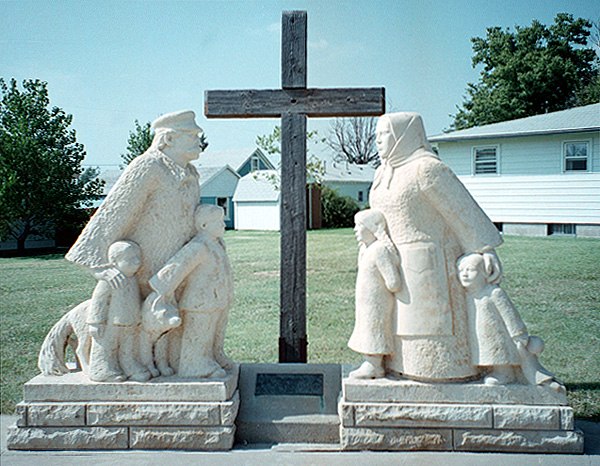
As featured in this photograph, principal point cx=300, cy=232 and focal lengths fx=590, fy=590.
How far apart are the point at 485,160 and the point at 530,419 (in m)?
9.57

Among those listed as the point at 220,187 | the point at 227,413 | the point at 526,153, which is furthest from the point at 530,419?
the point at 220,187

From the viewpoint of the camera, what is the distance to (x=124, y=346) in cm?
347

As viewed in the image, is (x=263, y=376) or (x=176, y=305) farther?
(x=263, y=376)

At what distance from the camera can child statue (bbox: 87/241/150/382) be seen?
3408 mm

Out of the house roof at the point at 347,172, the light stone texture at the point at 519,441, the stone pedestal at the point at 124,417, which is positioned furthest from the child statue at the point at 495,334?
the house roof at the point at 347,172

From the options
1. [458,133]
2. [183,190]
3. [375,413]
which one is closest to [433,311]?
[375,413]

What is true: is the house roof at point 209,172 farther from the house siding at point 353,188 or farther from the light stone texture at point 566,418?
the light stone texture at point 566,418

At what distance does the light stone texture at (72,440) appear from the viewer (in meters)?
3.38

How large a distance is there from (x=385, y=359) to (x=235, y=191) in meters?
18.0

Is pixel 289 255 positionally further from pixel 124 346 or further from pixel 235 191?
pixel 235 191

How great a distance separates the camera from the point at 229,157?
24250mm

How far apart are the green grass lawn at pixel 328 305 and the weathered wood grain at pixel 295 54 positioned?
9.50 ft

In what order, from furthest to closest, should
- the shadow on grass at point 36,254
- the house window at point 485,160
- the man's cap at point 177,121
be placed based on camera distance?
the house window at point 485,160
the shadow on grass at point 36,254
the man's cap at point 177,121

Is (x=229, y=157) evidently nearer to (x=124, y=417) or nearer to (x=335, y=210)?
(x=335, y=210)
